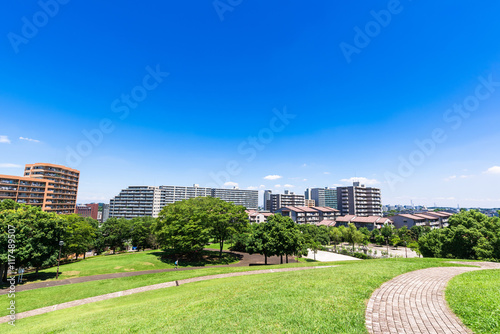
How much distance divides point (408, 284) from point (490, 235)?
97.4ft

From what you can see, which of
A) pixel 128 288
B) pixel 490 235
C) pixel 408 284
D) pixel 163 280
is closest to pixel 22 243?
pixel 128 288

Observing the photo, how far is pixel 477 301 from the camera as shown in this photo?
8844 millimetres

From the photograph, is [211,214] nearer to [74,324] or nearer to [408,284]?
[74,324]

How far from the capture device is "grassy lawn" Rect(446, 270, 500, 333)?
7245 millimetres

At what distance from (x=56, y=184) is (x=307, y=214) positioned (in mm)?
111692

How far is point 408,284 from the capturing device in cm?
1226

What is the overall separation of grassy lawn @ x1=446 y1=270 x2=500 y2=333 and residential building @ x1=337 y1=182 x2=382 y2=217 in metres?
112

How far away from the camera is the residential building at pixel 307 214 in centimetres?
10250

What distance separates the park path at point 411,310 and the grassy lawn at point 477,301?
0.30 meters

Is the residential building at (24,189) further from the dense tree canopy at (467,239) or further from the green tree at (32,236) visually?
the dense tree canopy at (467,239)

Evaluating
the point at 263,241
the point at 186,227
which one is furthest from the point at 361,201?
the point at 186,227

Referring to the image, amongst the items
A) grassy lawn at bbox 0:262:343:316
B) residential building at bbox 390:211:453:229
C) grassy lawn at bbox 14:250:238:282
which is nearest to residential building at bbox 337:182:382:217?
residential building at bbox 390:211:453:229

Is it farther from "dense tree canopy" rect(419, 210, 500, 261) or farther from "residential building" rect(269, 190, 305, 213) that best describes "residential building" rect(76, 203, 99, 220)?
"dense tree canopy" rect(419, 210, 500, 261)

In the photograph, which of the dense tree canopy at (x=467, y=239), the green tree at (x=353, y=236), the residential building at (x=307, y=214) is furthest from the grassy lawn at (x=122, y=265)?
the residential building at (x=307, y=214)
